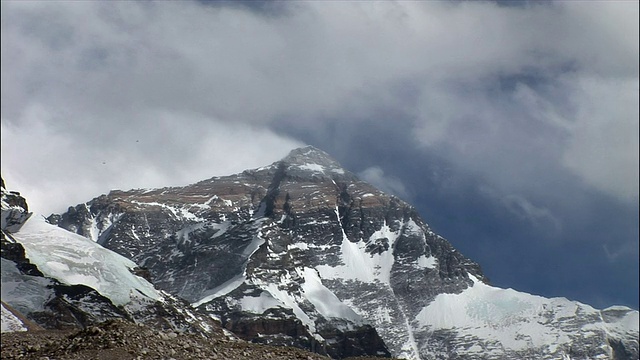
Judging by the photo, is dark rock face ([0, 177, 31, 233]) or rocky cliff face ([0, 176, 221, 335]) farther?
dark rock face ([0, 177, 31, 233])

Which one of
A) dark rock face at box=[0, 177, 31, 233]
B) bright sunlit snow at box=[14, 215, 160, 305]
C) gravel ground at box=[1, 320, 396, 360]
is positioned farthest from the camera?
bright sunlit snow at box=[14, 215, 160, 305]

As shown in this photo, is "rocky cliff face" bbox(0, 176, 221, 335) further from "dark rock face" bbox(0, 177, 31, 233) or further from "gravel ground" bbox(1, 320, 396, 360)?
"gravel ground" bbox(1, 320, 396, 360)

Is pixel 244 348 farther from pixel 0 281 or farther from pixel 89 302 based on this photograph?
pixel 89 302

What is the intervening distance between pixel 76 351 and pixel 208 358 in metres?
5.86

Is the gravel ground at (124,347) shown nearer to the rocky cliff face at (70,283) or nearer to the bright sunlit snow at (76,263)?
the rocky cliff face at (70,283)

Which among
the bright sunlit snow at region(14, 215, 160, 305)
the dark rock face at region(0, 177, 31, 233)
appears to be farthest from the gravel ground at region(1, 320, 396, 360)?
the bright sunlit snow at region(14, 215, 160, 305)

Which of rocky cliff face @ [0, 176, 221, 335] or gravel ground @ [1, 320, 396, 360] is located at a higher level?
rocky cliff face @ [0, 176, 221, 335]

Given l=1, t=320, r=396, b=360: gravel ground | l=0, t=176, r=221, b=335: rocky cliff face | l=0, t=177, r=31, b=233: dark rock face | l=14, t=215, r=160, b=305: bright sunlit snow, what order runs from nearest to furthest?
1. l=1, t=320, r=396, b=360: gravel ground
2. l=0, t=176, r=221, b=335: rocky cliff face
3. l=0, t=177, r=31, b=233: dark rock face
4. l=14, t=215, r=160, b=305: bright sunlit snow

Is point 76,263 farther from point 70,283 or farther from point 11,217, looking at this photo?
point 70,283

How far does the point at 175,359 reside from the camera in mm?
38875

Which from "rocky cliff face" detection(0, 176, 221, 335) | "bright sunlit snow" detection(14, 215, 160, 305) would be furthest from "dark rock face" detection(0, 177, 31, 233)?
"bright sunlit snow" detection(14, 215, 160, 305)

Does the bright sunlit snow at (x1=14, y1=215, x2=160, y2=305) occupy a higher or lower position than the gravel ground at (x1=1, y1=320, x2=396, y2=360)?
higher

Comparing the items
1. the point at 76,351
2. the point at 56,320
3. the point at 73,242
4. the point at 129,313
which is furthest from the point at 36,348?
the point at 73,242

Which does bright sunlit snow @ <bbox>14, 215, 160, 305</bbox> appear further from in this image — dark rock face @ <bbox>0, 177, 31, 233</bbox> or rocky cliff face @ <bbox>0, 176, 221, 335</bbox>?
dark rock face @ <bbox>0, 177, 31, 233</bbox>
